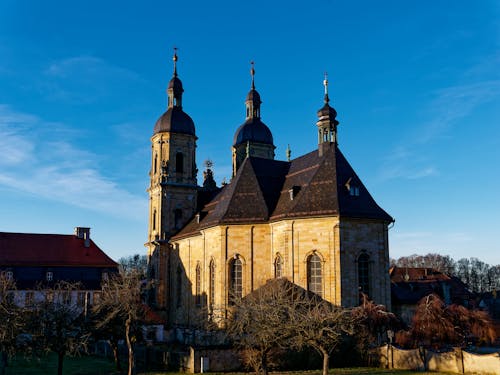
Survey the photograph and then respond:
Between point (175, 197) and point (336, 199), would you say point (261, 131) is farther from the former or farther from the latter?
point (336, 199)

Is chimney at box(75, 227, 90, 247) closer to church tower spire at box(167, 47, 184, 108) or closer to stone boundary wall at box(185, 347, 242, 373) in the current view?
church tower spire at box(167, 47, 184, 108)

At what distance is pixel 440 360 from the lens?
28078 mm

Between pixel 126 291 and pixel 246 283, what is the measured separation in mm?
11063

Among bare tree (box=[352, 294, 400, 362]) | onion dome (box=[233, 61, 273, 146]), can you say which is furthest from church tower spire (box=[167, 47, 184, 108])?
bare tree (box=[352, 294, 400, 362])

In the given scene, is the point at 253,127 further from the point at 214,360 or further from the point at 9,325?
the point at 9,325

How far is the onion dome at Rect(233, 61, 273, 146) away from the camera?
206 ft

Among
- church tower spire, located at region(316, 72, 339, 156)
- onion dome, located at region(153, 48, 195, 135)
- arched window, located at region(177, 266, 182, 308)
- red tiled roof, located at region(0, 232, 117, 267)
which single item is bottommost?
Answer: arched window, located at region(177, 266, 182, 308)

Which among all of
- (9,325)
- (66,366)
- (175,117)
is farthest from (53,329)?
(175,117)

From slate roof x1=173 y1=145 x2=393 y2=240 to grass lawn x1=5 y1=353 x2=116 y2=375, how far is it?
40.9 feet

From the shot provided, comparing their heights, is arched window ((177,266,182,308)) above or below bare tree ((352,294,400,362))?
→ above

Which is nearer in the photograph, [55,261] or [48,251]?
[55,261]

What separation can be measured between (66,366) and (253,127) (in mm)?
37306

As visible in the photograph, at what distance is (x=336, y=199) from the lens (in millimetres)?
35094

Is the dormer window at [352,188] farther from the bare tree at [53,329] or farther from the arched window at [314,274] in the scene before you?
the bare tree at [53,329]
